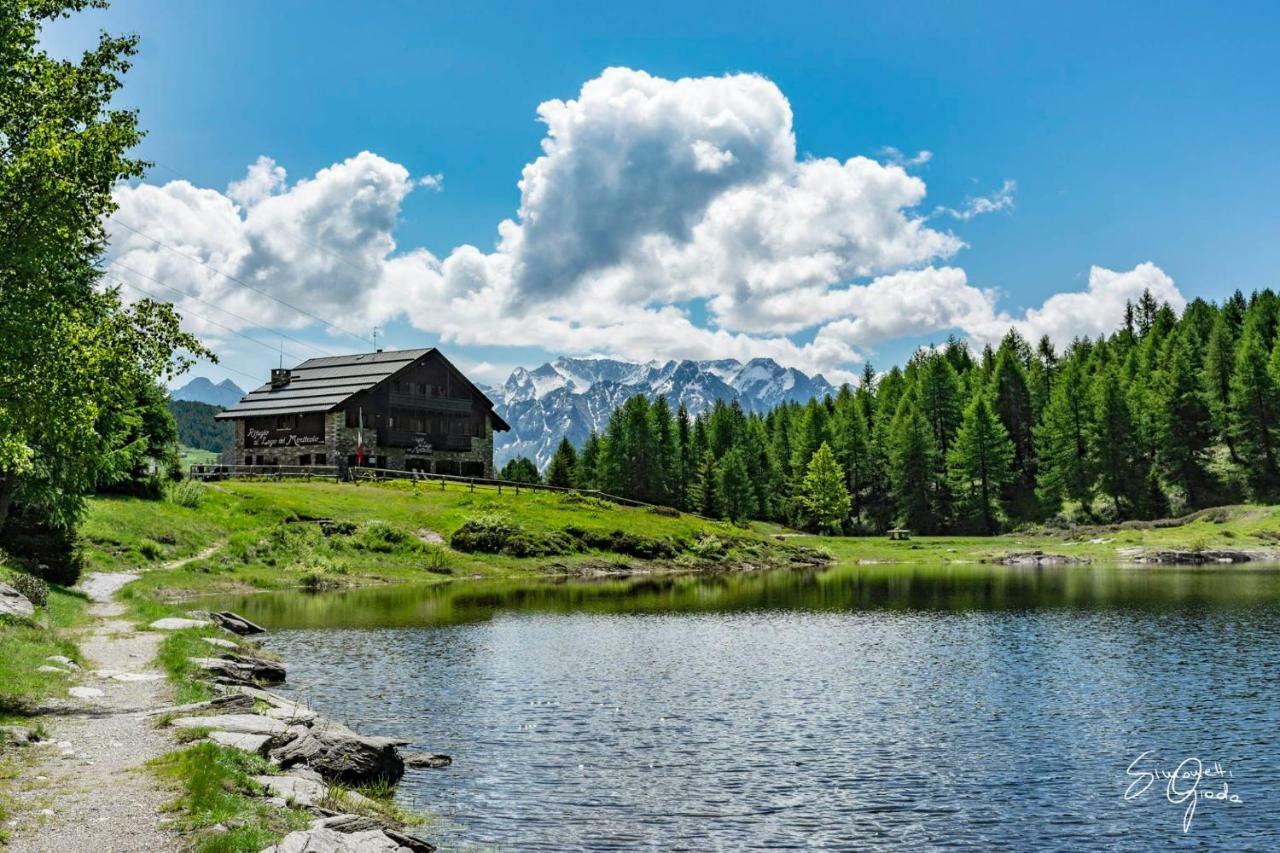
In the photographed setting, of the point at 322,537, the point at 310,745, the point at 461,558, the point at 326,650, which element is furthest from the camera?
the point at 461,558

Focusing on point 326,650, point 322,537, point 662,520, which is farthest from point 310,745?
point 662,520

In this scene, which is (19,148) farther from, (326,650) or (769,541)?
(769,541)

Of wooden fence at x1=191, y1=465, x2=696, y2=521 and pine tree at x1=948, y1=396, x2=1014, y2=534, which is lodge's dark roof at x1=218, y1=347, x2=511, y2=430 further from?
pine tree at x1=948, y1=396, x2=1014, y2=534

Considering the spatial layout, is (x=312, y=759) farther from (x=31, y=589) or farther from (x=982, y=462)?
(x=982, y=462)

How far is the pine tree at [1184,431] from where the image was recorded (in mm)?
138500

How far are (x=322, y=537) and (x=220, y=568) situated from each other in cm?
1355

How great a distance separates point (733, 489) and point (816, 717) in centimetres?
11938

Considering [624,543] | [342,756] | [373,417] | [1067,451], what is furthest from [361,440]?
[1067,451]

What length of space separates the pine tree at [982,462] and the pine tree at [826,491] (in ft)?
58.1

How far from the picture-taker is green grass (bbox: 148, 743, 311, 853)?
46.3ft

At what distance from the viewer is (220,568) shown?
6688 centimetres

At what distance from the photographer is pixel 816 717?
28984 millimetres

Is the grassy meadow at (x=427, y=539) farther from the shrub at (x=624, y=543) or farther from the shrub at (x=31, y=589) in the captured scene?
the shrub at (x=31, y=589)

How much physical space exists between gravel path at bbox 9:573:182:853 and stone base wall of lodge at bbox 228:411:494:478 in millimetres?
85673
